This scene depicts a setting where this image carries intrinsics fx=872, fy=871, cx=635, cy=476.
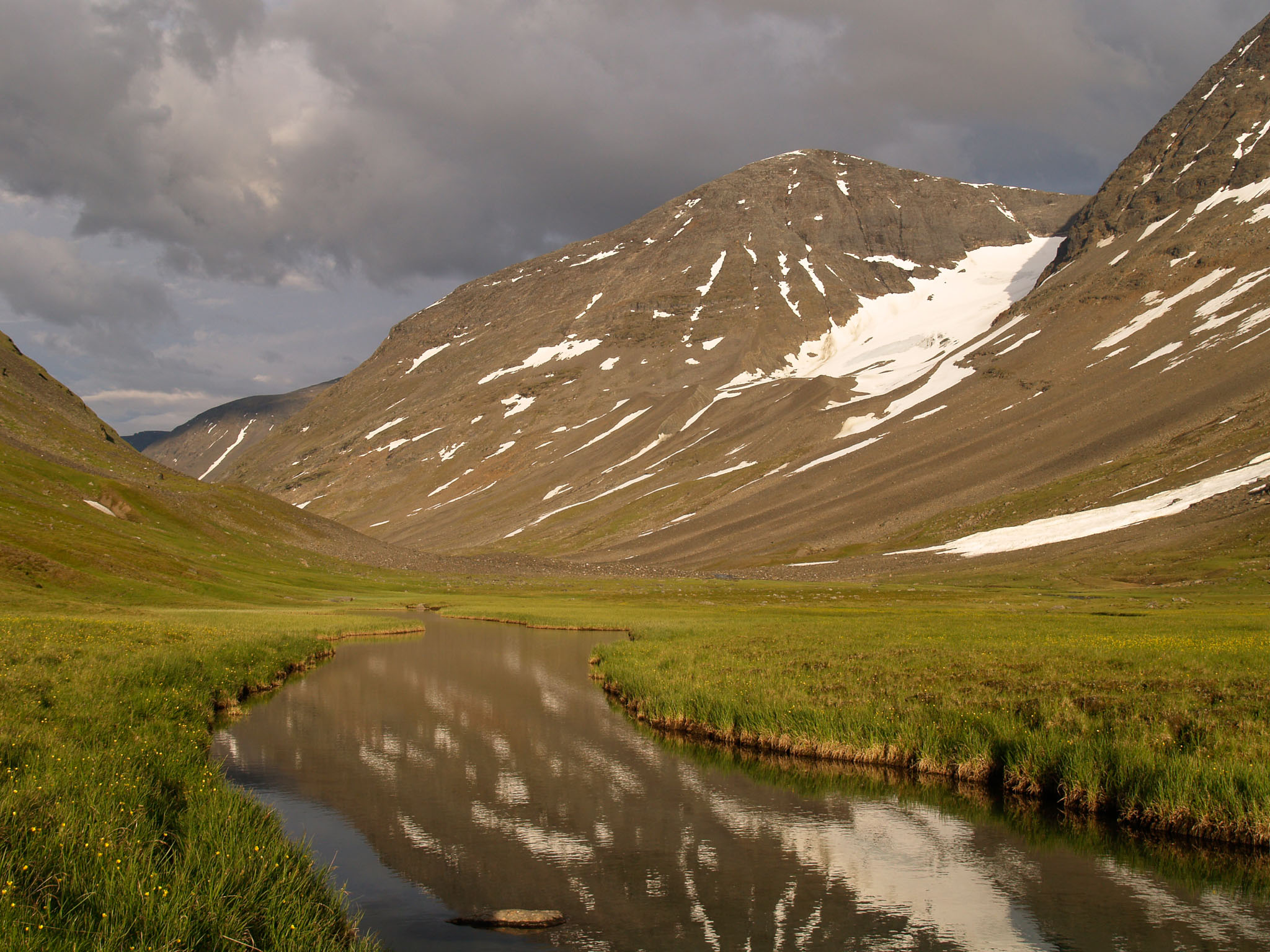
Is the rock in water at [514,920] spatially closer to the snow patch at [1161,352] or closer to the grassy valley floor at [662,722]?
the grassy valley floor at [662,722]

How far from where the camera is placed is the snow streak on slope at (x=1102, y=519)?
4375 inches

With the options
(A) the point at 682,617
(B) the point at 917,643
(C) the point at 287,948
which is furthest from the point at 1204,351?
(C) the point at 287,948

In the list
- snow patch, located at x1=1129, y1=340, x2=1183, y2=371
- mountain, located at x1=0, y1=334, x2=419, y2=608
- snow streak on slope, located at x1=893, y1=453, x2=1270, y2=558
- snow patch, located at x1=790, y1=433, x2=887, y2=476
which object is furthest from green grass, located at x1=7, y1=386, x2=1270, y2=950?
snow patch, located at x1=790, y1=433, x2=887, y2=476

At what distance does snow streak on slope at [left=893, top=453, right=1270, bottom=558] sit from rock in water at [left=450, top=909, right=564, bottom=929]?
113m

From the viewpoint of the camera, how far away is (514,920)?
14359 mm

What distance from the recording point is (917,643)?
40.1 m

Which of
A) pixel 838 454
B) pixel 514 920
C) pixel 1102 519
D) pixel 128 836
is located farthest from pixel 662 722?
pixel 838 454

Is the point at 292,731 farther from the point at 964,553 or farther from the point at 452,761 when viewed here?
the point at 964,553

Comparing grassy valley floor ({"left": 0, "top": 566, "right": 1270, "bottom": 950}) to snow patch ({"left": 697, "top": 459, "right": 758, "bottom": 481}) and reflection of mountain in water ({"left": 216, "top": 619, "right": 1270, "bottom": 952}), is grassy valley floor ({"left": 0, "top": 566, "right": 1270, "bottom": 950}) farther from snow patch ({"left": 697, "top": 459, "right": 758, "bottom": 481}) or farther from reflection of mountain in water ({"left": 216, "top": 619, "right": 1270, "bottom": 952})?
snow patch ({"left": 697, "top": 459, "right": 758, "bottom": 481})

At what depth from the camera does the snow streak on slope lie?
11112 centimetres

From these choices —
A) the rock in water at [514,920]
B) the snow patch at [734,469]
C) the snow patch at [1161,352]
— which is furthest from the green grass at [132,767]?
the snow patch at [1161,352]

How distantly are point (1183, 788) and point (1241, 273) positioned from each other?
200m

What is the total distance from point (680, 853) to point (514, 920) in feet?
15.2

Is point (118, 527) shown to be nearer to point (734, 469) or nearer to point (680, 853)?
point (680, 853)
